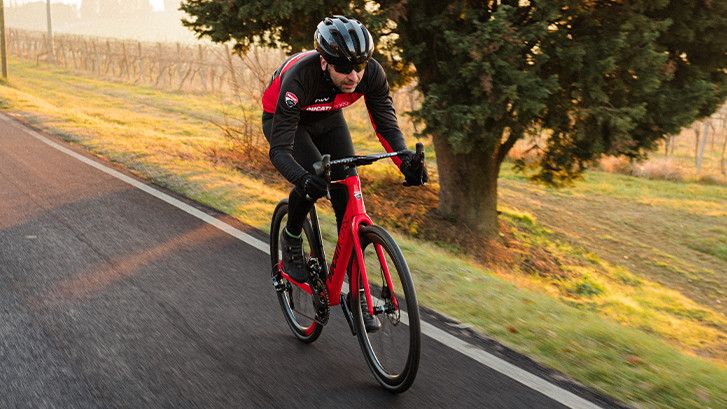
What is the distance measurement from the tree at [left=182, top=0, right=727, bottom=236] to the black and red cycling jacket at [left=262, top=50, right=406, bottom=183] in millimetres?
4933

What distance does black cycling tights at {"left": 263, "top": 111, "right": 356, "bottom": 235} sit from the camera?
14.0 feet

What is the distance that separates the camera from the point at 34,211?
7.47 m

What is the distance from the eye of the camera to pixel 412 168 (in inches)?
153

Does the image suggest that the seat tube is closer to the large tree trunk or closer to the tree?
the tree

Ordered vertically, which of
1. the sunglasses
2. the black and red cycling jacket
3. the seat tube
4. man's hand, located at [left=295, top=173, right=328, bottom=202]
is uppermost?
the sunglasses

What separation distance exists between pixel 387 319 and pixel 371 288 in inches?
9.2

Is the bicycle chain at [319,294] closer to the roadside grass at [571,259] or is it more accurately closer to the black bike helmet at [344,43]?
the roadside grass at [571,259]

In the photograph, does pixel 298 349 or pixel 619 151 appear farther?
pixel 619 151

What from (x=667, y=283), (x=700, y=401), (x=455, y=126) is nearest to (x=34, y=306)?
(x=700, y=401)

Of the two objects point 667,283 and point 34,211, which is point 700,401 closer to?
point 34,211

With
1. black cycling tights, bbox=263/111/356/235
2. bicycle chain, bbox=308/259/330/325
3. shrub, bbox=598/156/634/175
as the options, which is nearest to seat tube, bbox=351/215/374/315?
black cycling tights, bbox=263/111/356/235

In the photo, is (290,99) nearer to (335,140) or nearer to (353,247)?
(335,140)

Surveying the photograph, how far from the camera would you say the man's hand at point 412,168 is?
385 centimetres

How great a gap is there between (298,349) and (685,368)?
7.98 feet
